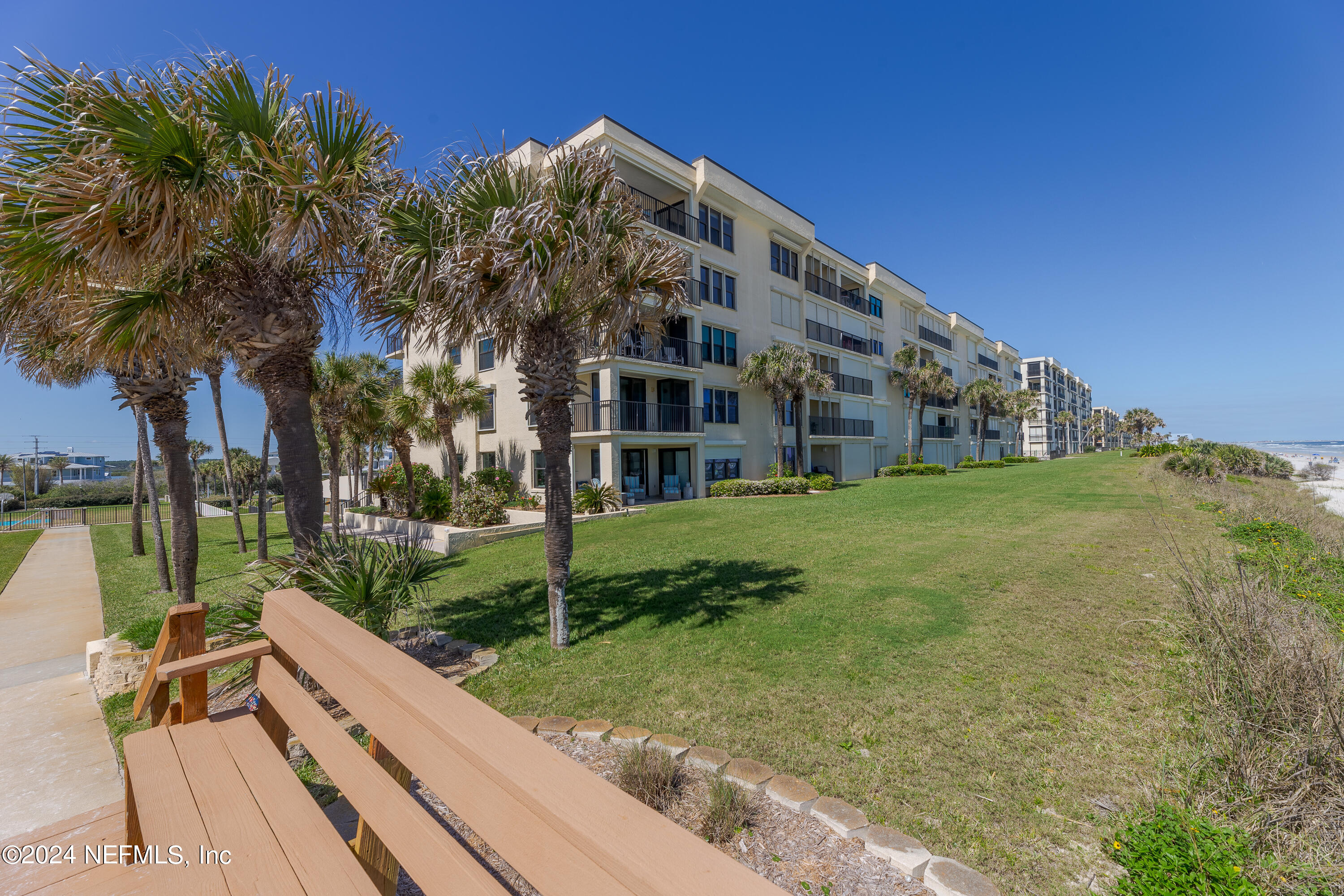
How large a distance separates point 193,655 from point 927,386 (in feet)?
151

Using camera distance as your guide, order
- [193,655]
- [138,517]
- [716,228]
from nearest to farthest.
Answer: [193,655] < [138,517] < [716,228]

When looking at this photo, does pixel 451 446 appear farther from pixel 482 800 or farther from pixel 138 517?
pixel 482 800

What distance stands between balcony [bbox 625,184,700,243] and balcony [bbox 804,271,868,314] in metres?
9.94

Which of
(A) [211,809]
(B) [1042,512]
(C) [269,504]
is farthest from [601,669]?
(C) [269,504]

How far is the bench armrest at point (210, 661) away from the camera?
2518mm

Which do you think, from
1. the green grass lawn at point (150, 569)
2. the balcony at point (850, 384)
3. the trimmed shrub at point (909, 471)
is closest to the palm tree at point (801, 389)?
the balcony at point (850, 384)

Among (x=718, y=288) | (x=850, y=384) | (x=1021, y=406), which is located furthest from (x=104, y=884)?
(x=1021, y=406)

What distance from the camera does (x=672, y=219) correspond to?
2367 cm

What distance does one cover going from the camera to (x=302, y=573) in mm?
5410

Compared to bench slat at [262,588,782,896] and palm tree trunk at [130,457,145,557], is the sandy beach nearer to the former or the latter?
bench slat at [262,588,782,896]

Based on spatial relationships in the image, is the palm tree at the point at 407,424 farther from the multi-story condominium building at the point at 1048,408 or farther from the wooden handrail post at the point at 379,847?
the multi-story condominium building at the point at 1048,408

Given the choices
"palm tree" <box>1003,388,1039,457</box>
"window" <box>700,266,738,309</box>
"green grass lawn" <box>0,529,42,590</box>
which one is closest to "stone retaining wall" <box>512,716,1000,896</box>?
"green grass lawn" <box>0,529,42,590</box>

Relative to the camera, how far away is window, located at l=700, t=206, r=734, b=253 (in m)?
24.4

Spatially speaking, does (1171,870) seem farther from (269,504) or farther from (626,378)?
(269,504)
